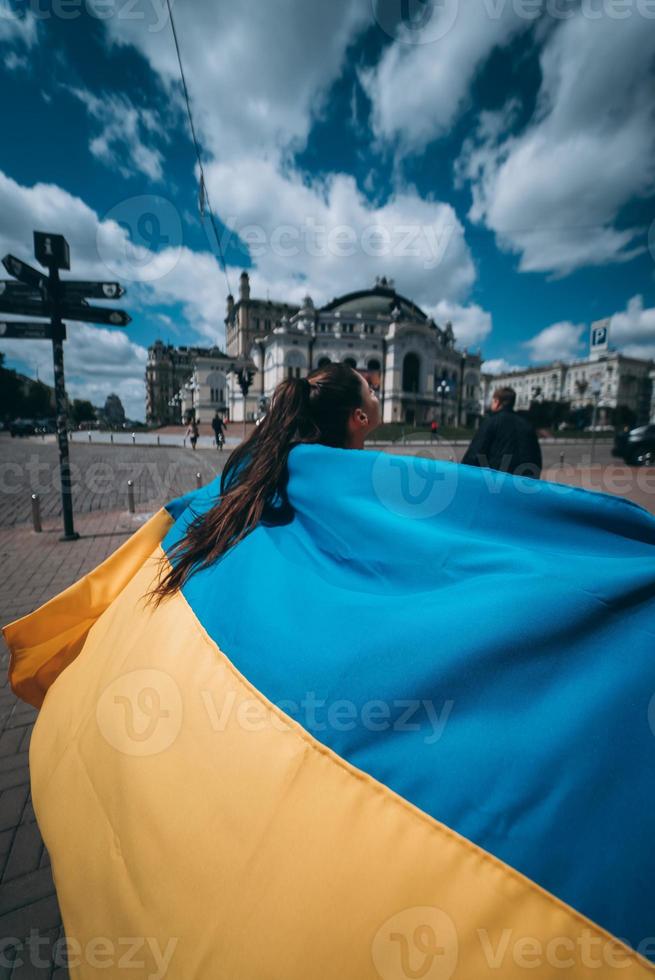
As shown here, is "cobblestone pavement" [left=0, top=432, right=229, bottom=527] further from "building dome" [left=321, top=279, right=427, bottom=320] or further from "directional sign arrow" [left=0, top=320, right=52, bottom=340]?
"building dome" [left=321, top=279, right=427, bottom=320]

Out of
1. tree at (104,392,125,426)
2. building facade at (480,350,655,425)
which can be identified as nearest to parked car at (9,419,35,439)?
tree at (104,392,125,426)

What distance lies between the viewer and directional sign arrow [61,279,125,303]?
19.6 ft

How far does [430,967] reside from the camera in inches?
26.9

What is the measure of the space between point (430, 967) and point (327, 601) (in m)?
0.63

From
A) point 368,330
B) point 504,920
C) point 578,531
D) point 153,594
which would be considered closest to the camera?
point 504,920

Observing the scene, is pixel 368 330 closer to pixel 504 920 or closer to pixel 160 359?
pixel 160 359

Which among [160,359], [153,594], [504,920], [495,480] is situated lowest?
[504,920]

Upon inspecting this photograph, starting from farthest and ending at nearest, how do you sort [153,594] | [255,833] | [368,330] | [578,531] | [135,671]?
[368,330], [153,594], [135,671], [578,531], [255,833]

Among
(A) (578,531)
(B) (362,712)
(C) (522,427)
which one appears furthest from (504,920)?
(C) (522,427)

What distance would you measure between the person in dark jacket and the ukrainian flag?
4.57 meters

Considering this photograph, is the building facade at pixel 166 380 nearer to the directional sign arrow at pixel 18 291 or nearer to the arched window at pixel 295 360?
the arched window at pixel 295 360

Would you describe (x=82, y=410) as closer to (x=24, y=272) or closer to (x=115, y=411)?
(x=115, y=411)

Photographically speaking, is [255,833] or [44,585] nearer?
[255,833]

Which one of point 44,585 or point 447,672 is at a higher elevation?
point 447,672
